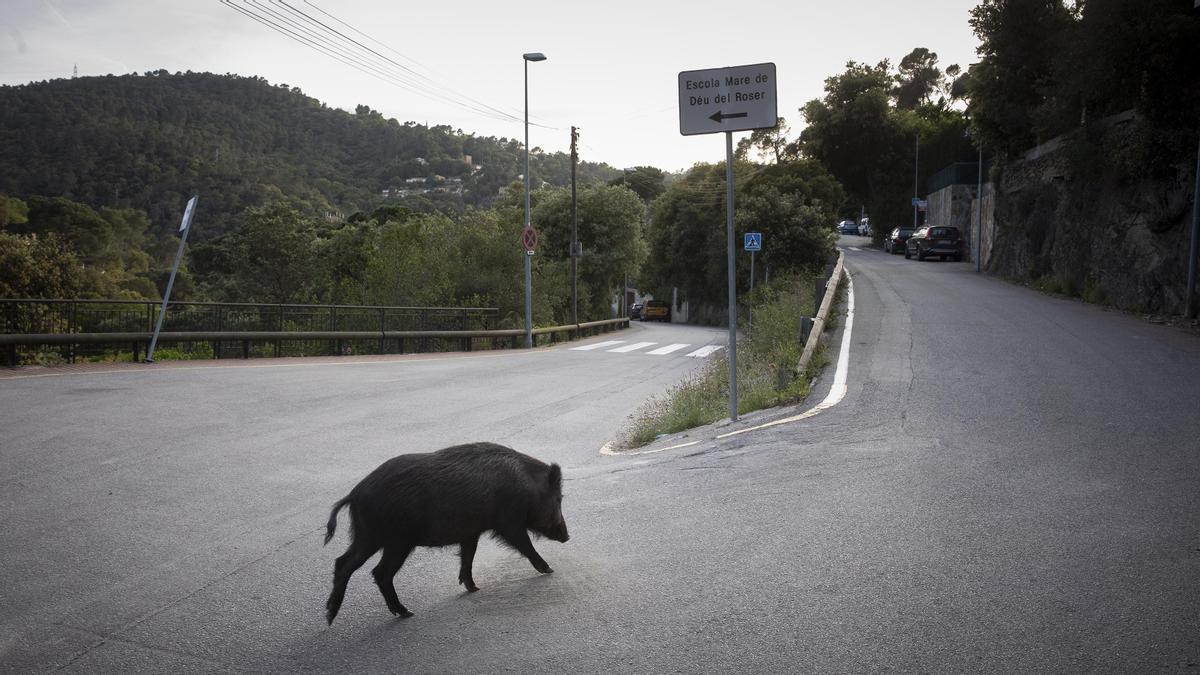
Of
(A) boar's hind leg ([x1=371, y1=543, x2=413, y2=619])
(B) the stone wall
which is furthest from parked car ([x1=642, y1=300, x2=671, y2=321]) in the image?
(A) boar's hind leg ([x1=371, y1=543, x2=413, y2=619])

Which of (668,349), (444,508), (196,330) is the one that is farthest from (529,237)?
(444,508)

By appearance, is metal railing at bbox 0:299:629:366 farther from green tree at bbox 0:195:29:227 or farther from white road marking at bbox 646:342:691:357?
green tree at bbox 0:195:29:227

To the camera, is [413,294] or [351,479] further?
[413,294]

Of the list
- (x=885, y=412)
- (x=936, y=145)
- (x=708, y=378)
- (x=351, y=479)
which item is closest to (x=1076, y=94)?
(x=708, y=378)

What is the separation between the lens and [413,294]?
3862 cm

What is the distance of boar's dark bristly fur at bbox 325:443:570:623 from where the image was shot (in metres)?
4.07

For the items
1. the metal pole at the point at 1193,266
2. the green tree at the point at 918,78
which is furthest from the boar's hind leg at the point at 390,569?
the green tree at the point at 918,78

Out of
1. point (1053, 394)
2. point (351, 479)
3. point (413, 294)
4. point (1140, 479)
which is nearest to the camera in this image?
point (1140, 479)

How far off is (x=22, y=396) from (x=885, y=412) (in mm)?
11714

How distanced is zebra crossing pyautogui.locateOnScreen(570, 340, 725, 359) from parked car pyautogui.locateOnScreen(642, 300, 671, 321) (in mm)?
38927

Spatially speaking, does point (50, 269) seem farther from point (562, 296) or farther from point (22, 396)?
point (562, 296)

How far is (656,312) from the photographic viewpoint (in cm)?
7500

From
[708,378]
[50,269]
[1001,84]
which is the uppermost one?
[1001,84]

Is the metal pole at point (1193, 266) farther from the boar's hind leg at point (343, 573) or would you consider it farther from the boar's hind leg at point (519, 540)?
the boar's hind leg at point (343, 573)
